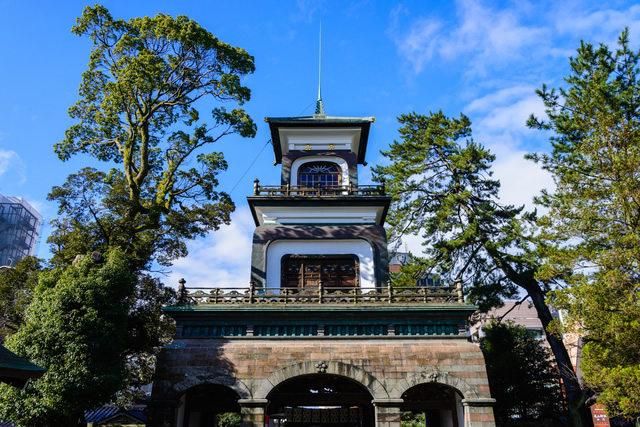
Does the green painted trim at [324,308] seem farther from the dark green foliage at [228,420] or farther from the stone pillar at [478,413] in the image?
the dark green foliage at [228,420]

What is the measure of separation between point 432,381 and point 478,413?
163 cm

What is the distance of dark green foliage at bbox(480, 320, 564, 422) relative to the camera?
74.5 ft

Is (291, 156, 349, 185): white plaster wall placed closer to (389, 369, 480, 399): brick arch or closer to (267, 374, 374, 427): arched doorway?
(267, 374, 374, 427): arched doorway

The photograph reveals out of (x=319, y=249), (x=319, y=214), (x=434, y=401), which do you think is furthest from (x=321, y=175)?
(x=434, y=401)

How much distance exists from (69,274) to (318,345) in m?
8.50

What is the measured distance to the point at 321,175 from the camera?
21.2m

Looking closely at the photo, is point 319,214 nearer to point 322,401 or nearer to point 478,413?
point 322,401

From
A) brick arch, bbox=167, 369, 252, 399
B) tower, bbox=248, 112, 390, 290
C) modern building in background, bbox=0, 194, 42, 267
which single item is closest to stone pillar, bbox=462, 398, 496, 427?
tower, bbox=248, 112, 390, 290

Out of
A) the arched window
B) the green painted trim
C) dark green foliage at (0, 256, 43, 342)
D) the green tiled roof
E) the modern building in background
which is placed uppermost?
the modern building in background

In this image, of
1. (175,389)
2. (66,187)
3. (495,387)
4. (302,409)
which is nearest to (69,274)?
(175,389)

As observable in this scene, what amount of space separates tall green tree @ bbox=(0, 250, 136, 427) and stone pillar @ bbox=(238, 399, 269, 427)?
12.8 ft

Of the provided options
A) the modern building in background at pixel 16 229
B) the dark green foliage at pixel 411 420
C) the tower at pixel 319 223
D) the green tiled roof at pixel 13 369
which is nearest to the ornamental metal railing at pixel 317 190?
the tower at pixel 319 223

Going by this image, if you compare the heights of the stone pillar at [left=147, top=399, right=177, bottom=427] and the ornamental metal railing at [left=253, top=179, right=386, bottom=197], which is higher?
the ornamental metal railing at [left=253, top=179, right=386, bottom=197]

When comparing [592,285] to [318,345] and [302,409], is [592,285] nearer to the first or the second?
[318,345]
